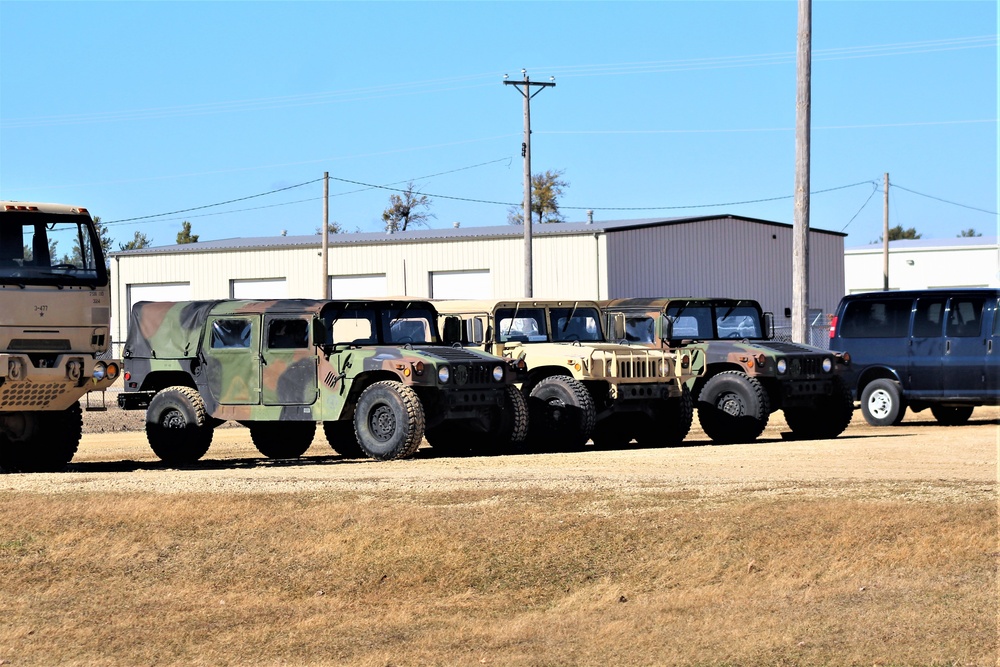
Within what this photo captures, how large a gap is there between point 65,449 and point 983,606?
35.9 ft

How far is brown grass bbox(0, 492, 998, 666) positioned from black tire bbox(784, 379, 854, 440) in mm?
7961

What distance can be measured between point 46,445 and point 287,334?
9.63ft

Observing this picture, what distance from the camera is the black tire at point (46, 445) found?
17328 millimetres

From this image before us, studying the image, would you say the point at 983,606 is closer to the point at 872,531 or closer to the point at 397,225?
the point at 872,531

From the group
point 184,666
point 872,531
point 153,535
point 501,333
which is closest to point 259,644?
point 184,666

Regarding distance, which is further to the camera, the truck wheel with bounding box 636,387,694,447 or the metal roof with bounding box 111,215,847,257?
the metal roof with bounding box 111,215,847,257

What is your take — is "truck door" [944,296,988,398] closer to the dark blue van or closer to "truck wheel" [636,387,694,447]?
the dark blue van

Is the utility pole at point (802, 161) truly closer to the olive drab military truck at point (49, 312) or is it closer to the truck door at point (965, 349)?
the truck door at point (965, 349)

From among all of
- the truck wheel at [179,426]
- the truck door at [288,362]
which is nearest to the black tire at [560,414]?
the truck door at [288,362]

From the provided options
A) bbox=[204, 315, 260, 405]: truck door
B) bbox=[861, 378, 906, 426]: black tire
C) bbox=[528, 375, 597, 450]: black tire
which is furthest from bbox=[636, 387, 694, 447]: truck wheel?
Answer: bbox=[204, 315, 260, 405]: truck door

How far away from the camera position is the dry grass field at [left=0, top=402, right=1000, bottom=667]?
377 inches

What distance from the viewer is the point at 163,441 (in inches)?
735

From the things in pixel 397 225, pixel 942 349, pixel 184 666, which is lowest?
pixel 184 666

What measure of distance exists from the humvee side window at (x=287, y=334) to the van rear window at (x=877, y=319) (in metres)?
9.31
